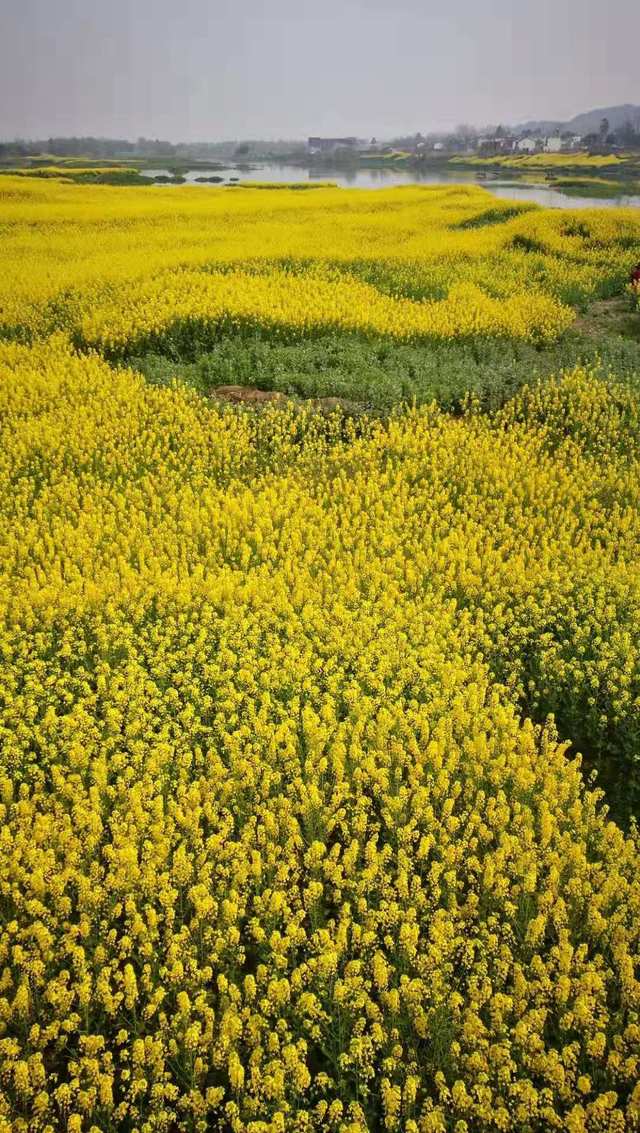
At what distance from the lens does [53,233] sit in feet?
80.2

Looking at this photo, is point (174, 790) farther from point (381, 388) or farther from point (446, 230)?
point (446, 230)

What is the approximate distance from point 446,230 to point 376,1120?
1078 inches

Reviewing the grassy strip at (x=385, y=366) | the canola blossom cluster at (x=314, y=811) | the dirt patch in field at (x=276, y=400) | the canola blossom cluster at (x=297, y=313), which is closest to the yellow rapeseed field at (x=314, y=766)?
the canola blossom cluster at (x=314, y=811)

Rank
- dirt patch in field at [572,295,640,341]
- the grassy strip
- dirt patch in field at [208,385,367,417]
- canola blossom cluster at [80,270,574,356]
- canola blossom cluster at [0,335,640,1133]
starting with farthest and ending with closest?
dirt patch in field at [572,295,640,341]
canola blossom cluster at [80,270,574,356]
the grassy strip
dirt patch in field at [208,385,367,417]
canola blossom cluster at [0,335,640,1133]

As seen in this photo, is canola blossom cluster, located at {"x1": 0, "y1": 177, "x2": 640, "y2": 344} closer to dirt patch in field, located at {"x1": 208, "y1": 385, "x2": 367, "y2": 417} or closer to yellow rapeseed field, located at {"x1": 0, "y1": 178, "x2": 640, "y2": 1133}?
dirt patch in field, located at {"x1": 208, "y1": 385, "x2": 367, "y2": 417}

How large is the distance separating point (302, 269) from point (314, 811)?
1672cm

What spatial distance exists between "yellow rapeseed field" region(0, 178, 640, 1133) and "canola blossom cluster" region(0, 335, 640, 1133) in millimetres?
25

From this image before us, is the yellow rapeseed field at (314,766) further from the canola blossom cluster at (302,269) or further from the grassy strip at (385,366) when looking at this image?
the canola blossom cluster at (302,269)

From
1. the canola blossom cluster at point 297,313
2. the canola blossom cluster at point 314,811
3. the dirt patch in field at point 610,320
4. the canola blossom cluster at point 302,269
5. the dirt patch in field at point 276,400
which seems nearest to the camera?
the canola blossom cluster at point 314,811

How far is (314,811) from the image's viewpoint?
392 cm

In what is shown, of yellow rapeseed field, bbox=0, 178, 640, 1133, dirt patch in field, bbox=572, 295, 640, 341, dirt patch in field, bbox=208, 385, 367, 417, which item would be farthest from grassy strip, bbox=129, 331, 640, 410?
dirt patch in field, bbox=572, 295, 640, 341

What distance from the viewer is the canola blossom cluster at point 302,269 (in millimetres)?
13742

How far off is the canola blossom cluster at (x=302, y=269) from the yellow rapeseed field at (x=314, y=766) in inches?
158

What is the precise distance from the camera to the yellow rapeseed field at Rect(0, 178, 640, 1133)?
9.46ft
